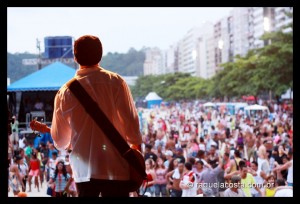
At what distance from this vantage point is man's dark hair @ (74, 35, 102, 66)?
Result: 5.97ft

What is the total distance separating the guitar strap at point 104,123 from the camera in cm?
175

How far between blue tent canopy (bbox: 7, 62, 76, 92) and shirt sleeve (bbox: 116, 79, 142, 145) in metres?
5.67

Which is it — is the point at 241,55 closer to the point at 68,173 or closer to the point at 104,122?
the point at 68,173

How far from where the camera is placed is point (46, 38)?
23.2 feet

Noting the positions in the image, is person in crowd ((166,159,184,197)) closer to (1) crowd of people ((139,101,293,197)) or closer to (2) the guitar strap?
(1) crowd of people ((139,101,293,197))

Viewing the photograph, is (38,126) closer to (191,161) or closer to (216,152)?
(191,161)

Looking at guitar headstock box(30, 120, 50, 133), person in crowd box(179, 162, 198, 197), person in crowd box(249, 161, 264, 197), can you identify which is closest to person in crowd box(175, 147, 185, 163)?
person in crowd box(179, 162, 198, 197)

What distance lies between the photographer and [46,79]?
7.76m

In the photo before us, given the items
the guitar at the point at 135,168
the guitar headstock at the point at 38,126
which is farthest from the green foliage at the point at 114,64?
the guitar at the point at 135,168

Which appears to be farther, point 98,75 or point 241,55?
point 241,55

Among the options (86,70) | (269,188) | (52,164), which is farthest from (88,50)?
(52,164)
